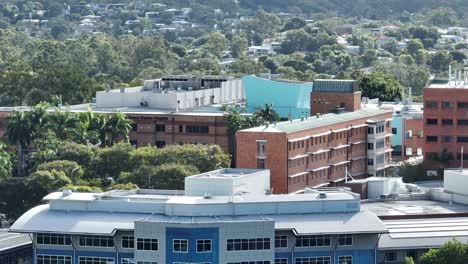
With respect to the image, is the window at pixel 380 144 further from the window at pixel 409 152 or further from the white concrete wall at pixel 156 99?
the white concrete wall at pixel 156 99

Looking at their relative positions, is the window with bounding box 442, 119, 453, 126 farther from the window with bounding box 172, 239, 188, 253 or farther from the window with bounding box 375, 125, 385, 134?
the window with bounding box 172, 239, 188, 253

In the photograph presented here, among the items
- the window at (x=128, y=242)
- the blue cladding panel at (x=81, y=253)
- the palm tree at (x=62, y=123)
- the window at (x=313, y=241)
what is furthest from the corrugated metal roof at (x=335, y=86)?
the window at (x=128, y=242)

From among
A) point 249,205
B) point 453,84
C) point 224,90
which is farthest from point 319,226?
point 224,90

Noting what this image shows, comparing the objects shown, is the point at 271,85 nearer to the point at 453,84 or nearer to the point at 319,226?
the point at 453,84

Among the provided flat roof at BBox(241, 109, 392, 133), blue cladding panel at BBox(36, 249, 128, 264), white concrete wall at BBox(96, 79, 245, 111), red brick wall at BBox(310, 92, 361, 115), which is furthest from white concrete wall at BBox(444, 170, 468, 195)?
white concrete wall at BBox(96, 79, 245, 111)

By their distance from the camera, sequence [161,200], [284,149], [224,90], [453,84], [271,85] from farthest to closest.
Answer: [224,90] < [271,85] < [453,84] < [284,149] < [161,200]

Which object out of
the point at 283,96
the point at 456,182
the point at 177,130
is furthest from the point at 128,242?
the point at 283,96

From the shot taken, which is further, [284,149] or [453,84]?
[453,84]

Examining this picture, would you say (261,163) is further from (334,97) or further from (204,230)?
(204,230)
